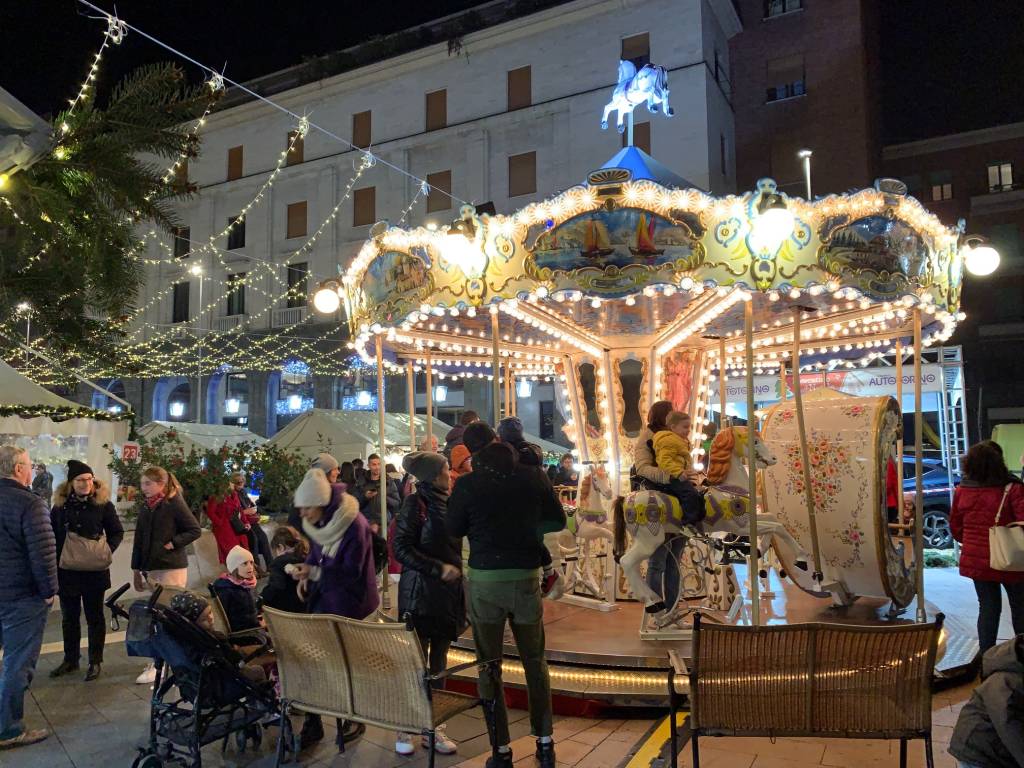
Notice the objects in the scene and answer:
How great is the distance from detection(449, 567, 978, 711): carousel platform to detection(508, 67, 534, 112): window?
61.6 ft

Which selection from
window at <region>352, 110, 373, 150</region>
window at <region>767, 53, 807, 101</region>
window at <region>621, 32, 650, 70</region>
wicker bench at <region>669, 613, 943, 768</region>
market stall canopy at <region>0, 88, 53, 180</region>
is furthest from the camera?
window at <region>352, 110, 373, 150</region>

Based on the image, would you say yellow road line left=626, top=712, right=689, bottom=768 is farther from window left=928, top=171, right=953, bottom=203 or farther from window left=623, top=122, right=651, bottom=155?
window left=928, top=171, right=953, bottom=203

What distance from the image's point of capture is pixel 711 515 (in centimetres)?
607

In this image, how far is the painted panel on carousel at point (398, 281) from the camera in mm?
6836

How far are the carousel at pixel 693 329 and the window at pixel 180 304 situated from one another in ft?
74.3

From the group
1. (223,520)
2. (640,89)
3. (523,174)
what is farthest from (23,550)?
(523,174)

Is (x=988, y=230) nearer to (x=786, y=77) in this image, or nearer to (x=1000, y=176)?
(x=1000, y=176)

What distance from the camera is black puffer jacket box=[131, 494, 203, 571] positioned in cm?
603

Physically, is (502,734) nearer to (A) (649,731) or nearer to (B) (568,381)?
(A) (649,731)

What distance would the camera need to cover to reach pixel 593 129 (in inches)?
867

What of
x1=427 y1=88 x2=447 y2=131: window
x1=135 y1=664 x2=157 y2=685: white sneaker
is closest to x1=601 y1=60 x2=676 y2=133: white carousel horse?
x1=135 y1=664 x2=157 y2=685: white sneaker

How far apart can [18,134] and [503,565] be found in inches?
112

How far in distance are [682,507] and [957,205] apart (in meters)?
24.8

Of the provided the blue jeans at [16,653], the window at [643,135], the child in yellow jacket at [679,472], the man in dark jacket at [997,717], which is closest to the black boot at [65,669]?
the blue jeans at [16,653]
